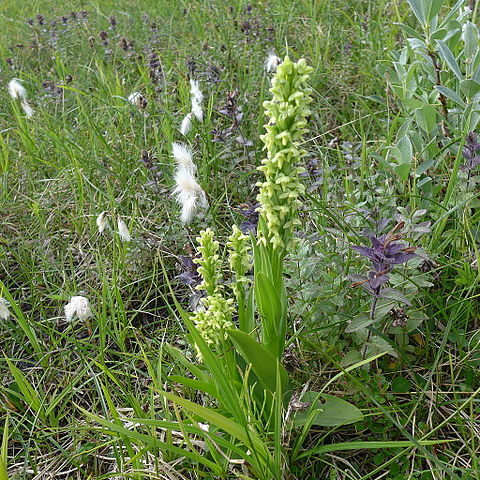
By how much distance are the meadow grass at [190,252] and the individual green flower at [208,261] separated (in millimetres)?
333

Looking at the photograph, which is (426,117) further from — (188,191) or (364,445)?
(364,445)

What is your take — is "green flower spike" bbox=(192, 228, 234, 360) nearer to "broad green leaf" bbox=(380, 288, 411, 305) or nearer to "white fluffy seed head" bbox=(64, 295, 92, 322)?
"broad green leaf" bbox=(380, 288, 411, 305)

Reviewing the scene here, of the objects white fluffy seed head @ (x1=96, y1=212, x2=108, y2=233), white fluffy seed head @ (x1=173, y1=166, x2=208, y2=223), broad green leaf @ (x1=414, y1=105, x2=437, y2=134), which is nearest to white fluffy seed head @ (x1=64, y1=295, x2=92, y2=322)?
white fluffy seed head @ (x1=96, y1=212, x2=108, y2=233)

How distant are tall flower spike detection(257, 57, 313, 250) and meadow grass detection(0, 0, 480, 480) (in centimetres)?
39

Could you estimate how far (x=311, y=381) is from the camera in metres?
1.73

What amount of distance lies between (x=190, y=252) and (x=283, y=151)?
763 millimetres

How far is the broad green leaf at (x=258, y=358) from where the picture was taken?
1.30 metres

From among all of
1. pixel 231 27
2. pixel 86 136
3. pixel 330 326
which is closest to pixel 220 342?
pixel 330 326

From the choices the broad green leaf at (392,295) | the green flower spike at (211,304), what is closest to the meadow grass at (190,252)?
the broad green leaf at (392,295)

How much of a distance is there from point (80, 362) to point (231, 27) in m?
3.01

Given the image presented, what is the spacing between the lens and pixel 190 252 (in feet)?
5.98

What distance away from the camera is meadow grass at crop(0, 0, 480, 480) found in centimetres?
159

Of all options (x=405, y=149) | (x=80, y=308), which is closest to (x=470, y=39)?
(x=405, y=149)

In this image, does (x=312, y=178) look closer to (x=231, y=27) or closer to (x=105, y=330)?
(x=105, y=330)
